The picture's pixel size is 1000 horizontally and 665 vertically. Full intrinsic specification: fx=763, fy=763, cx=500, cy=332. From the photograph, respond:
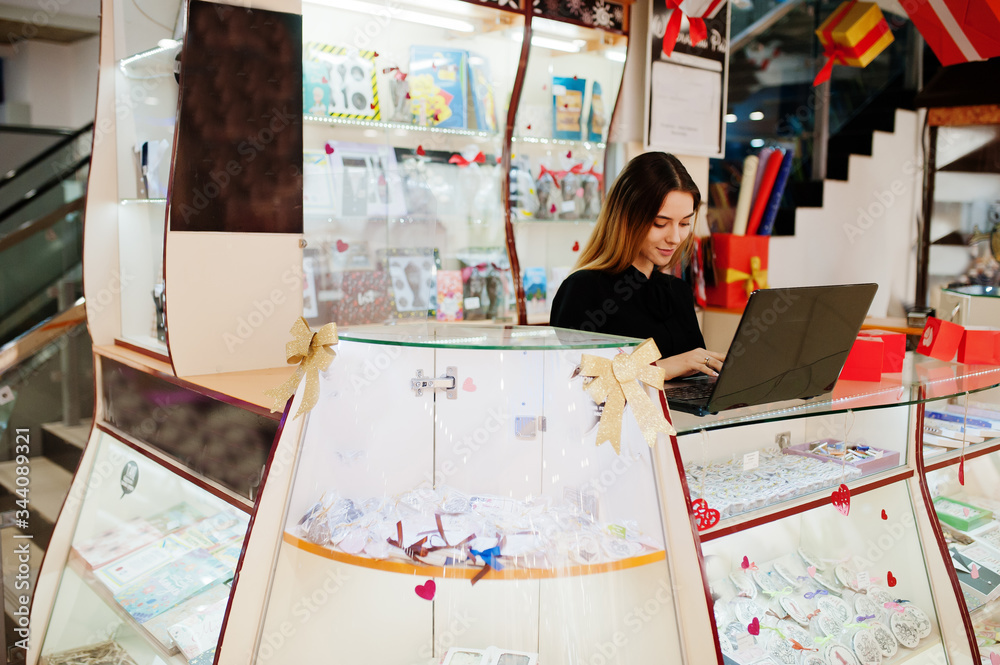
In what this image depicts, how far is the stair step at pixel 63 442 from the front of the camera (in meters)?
4.30

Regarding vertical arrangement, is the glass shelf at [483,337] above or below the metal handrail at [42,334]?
above

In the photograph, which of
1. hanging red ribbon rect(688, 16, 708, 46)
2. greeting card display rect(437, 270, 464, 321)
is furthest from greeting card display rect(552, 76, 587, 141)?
greeting card display rect(437, 270, 464, 321)

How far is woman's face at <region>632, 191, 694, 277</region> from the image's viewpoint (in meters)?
2.34

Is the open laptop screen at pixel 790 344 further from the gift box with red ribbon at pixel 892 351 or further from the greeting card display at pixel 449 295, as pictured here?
Answer: the greeting card display at pixel 449 295

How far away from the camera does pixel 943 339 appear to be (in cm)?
208

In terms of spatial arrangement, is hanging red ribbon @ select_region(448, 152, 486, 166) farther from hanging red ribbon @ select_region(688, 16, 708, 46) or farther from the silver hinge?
the silver hinge

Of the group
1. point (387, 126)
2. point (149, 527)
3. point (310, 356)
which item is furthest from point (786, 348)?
point (387, 126)

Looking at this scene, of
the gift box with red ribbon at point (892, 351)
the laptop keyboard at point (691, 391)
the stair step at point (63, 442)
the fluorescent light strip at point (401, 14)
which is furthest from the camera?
the stair step at point (63, 442)

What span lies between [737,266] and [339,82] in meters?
2.22

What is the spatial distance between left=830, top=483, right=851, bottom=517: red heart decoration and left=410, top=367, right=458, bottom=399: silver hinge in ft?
3.10

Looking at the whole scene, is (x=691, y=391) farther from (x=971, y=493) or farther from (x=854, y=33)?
(x=854, y=33)

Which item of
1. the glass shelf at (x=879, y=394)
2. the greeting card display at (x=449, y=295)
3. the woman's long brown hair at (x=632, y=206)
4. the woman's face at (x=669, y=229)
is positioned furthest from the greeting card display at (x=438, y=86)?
the glass shelf at (x=879, y=394)

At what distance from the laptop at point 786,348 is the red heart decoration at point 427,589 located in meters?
0.58

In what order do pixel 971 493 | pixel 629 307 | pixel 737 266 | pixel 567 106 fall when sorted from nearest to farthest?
pixel 971 493 < pixel 629 307 < pixel 567 106 < pixel 737 266
